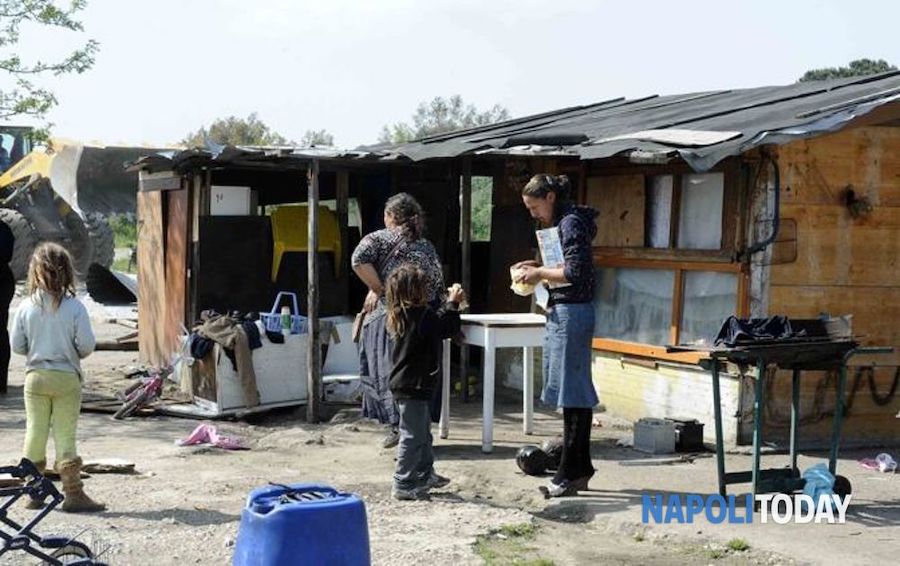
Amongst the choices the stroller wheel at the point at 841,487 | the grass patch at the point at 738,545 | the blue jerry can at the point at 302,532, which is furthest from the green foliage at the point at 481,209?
the blue jerry can at the point at 302,532

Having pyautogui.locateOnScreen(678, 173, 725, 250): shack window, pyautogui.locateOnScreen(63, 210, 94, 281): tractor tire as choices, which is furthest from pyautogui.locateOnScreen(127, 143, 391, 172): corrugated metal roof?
pyautogui.locateOnScreen(63, 210, 94, 281): tractor tire

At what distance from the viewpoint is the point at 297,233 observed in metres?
11.7

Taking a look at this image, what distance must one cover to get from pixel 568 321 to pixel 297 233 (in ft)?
A: 17.5

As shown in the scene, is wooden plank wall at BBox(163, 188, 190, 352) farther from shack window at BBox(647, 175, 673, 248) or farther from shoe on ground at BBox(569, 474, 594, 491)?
shoe on ground at BBox(569, 474, 594, 491)

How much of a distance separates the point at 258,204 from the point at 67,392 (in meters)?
5.82

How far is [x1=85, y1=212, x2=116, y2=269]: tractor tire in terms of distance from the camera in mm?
22062

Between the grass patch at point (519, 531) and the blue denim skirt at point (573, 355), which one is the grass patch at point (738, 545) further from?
the blue denim skirt at point (573, 355)

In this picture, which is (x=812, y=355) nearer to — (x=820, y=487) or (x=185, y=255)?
(x=820, y=487)

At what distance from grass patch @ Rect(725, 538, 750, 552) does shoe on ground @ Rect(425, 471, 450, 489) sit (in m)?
1.91

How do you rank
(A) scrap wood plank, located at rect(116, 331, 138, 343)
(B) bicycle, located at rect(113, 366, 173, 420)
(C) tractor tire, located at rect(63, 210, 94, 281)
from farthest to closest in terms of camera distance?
1. (C) tractor tire, located at rect(63, 210, 94, 281)
2. (A) scrap wood plank, located at rect(116, 331, 138, 343)
3. (B) bicycle, located at rect(113, 366, 173, 420)

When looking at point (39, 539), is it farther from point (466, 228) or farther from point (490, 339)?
point (466, 228)

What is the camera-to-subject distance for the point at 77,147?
19.9 meters

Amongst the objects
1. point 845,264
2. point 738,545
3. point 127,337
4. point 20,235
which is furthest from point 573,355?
point 20,235


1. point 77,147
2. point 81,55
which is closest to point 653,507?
point 81,55
